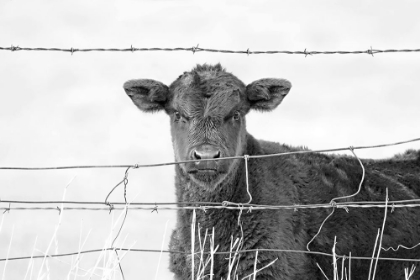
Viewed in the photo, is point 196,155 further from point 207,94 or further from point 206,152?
point 207,94

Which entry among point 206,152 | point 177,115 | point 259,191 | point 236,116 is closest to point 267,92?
point 236,116

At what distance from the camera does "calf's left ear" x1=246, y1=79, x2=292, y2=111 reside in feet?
30.4

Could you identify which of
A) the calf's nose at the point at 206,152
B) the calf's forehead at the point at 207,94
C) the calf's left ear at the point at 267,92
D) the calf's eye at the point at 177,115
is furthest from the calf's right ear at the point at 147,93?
the calf's nose at the point at 206,152

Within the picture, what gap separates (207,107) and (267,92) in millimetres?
1019

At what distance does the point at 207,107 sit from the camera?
8.73m

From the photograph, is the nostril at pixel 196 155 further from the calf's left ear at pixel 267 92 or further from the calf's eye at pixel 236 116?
the calf's left ear at pixel 267 92

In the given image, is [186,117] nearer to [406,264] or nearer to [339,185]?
[339,185]

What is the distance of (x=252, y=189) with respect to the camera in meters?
8.68

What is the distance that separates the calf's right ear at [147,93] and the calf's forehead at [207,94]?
0.50 ft

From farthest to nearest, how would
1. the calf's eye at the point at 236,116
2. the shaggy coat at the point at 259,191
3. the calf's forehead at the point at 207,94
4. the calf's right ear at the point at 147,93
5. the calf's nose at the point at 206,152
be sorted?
the calf's right ear at the point at 147,93 → the calf's eye at the point at 236,116 → the calf's forehead at the point at 207,94 → the shaggy coat at the point at 259,191 → the calf's nose at the point at 206,152

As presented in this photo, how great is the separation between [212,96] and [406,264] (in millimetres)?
3451

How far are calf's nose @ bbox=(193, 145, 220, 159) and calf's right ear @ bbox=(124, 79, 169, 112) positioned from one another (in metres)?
1.52

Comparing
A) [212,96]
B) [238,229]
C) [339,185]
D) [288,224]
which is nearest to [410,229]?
[339,185]

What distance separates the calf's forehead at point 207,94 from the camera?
28.7 ft
